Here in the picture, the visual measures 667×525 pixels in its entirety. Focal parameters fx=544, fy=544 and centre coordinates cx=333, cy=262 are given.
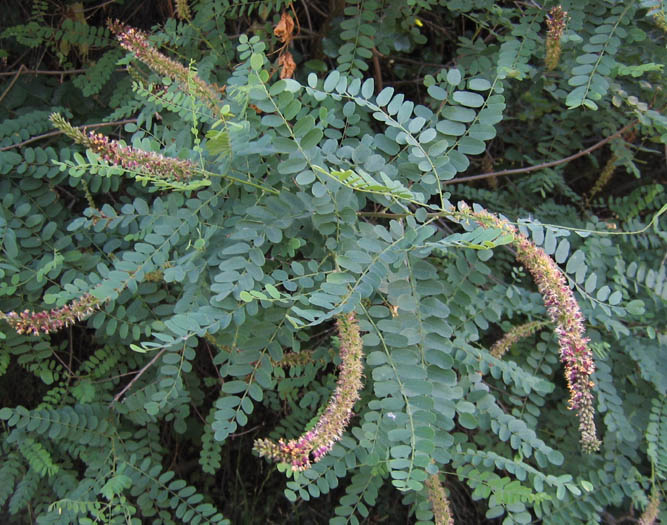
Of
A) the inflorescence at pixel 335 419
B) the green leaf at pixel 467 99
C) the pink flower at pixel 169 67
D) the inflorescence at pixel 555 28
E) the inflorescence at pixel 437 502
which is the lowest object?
the inflorescence at pixel 437 502

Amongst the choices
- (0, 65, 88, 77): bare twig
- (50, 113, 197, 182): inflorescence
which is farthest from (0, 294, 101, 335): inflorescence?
(0, 65, 88, 77): bare twig

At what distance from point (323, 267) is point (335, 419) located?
13.0 inches

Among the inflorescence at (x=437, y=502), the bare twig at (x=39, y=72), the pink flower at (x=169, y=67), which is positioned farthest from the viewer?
the bare twig at (x=39, y=72)

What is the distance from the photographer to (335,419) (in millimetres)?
1063

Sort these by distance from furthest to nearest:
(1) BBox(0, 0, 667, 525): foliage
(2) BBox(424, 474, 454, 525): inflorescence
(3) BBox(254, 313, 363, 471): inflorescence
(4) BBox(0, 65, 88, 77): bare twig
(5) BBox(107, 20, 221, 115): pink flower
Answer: (4) BBox(0, 65, 88, 77): bare twig
(2) BBox(424, 474, 454, 525): inflorescence
(5) BBox(107, 20, 221, 115): pink flower
(1) BBox(0, 0, 667, 525): foliage
(3) BBox(254, 313, 363, 471): inflorescence

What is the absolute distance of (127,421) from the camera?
185cm

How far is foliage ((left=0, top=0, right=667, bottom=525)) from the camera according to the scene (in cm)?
111

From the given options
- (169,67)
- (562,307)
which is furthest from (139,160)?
(562,307)

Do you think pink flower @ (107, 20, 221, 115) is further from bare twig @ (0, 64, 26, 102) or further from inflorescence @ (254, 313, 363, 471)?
bare twig @ (0, 64, 26, 102)

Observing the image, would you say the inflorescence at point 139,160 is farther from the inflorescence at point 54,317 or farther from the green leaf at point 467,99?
the green leaf at point 467,99

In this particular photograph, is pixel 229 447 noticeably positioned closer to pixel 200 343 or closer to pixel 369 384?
pixel 200 343

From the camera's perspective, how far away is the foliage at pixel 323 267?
1.11 meters

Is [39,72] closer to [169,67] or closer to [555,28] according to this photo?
[169,67]

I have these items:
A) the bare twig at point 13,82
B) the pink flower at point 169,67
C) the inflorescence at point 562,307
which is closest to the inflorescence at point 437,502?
the inflorescence at point 562,307
